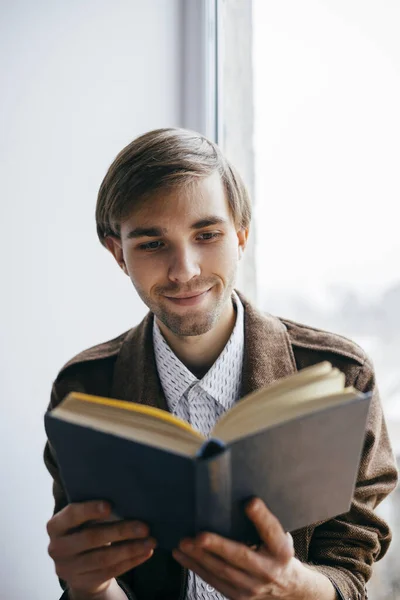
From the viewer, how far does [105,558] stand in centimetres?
95

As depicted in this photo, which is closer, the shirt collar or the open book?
the open book

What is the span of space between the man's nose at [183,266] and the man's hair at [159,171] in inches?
5.0

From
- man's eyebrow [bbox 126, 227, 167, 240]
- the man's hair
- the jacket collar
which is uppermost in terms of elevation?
the man's hair

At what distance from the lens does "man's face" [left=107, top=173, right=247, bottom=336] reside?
1256 mm

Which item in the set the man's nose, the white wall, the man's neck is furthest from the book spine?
the white wall

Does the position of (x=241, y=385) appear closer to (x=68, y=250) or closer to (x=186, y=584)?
(x=186, y=584)

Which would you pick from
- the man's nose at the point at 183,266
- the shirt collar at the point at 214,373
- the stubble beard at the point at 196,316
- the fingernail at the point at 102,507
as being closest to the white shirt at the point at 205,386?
the shirt collar at the point at 214,373

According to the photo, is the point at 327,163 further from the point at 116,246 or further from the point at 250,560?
the point at 250,560

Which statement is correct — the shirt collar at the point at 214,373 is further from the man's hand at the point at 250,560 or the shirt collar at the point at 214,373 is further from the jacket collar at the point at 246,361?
the man's hand at the point at 250,560

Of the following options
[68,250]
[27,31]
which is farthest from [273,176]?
[27,31]

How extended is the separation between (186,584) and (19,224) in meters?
0.89

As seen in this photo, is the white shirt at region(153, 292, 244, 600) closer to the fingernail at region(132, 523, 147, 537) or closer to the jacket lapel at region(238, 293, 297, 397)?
the jacket lapel at region(238, 293, 297, 397)

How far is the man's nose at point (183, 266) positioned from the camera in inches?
48.7

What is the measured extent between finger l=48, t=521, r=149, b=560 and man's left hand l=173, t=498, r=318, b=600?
0.20 ft
